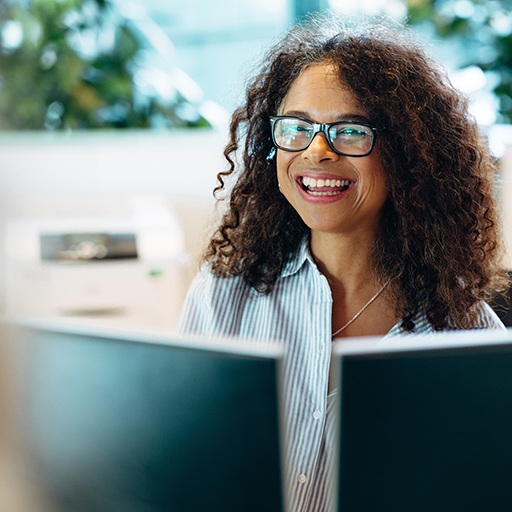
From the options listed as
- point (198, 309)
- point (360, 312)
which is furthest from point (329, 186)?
point (198, 309)

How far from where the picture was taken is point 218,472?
72 cm

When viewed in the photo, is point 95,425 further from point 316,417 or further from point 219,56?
point 219,56

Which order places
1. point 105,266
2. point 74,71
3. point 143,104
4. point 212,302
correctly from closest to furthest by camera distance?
1. point 212,302
2. point 105,266
3. point 74,71
4. point 143,104

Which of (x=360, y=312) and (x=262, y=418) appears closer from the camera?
(x=262, y=418)

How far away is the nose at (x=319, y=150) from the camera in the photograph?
135cm

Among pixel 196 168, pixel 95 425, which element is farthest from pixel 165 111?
pixel 95 425

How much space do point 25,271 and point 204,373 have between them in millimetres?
2530

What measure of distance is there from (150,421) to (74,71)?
345cm

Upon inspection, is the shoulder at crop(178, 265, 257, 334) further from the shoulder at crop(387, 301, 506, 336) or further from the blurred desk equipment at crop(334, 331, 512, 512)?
the blurred desk equipment at crop(334, 331, 512, 512)

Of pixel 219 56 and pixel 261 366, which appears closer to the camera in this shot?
pixel 261 366

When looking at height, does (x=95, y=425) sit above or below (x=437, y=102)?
below

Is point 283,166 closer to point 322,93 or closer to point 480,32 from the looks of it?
point 322,93

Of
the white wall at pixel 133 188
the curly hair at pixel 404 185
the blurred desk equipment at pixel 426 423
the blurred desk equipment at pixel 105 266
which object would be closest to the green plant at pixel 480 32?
the white wall at pixel 133 188

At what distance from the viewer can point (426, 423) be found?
2.32ft
